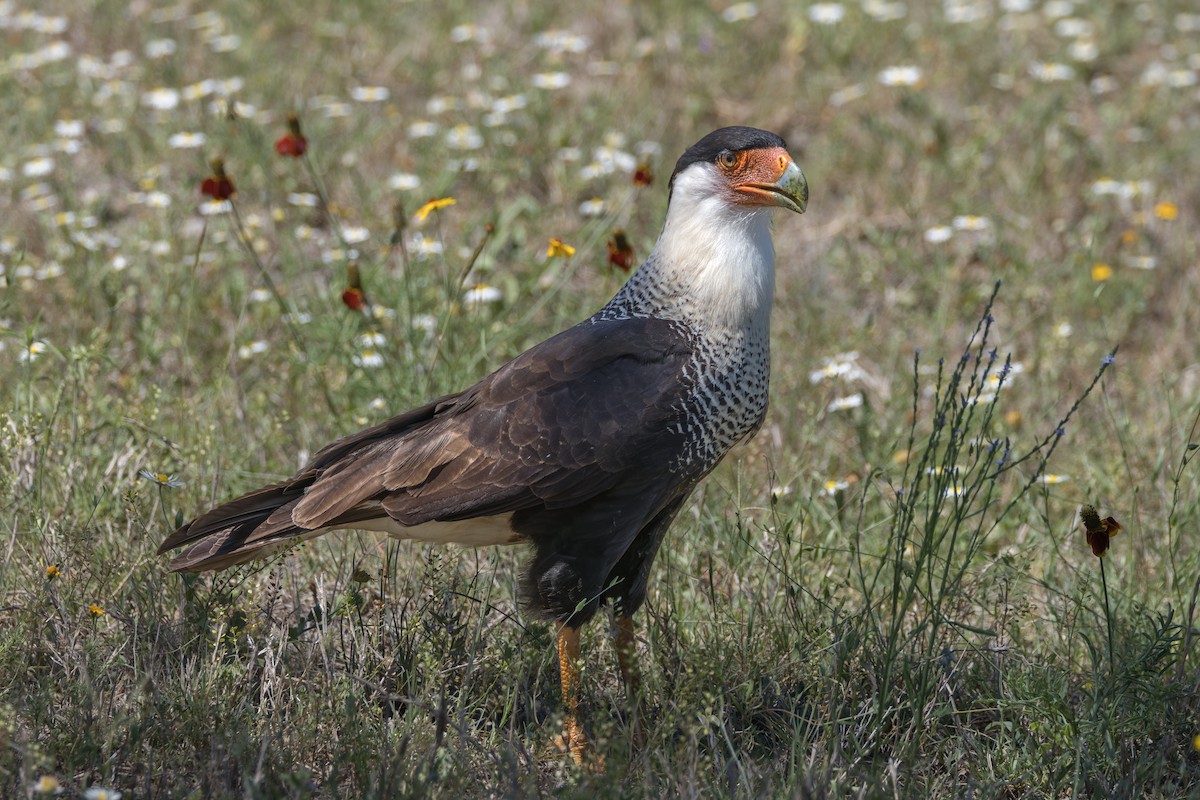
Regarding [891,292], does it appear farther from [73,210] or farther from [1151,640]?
[73,210]

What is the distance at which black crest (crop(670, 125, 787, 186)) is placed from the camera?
145 inches

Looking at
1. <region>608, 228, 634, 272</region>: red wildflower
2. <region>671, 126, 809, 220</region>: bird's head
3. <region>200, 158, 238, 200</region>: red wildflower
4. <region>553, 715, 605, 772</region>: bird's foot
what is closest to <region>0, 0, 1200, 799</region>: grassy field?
<region>553, 715, 605, 772</region>: bird's foot

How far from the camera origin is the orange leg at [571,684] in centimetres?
354

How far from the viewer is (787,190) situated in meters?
3.63

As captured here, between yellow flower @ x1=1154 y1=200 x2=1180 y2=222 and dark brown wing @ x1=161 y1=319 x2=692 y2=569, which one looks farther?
yellow flower @ x1=1154 y1=200 x2=1180 y2=222

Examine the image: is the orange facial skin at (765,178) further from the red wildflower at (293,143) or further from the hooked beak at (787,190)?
the red wildflower at (293,143)

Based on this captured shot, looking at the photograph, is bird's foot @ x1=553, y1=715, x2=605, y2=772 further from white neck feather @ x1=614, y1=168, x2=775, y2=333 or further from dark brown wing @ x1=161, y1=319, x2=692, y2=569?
white neck feather @ x1=614, y1=168, x2=775, y2=333

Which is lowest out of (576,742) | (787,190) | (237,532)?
(576,742)

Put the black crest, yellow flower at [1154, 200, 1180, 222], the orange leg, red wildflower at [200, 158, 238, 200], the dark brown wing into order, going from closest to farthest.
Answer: the dark brown wing → the orange leg → the black crest → red wildflower at [200, 158, 238, 200] → yellow flower at [1154, 200, 1180, 222]

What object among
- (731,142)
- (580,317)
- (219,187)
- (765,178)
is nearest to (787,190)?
(765,178)

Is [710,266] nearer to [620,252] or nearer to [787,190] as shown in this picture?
[787,190]

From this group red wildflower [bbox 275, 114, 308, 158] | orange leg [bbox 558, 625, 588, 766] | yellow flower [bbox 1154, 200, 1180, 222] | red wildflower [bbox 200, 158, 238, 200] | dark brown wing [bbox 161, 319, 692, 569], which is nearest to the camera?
dark brown wing [bbox 161, 319, 692, 569]

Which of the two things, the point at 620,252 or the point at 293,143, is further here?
the point at 293,143

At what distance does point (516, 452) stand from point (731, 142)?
1007mm
